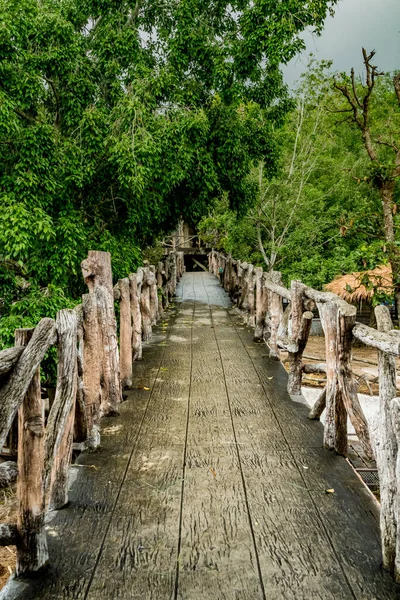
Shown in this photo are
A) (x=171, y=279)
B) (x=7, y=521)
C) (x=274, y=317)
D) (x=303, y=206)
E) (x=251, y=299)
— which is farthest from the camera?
(x=303, y=206)

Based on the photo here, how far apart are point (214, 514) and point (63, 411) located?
3.23 feet

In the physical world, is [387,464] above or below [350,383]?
below

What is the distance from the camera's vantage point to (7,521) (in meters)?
5.77

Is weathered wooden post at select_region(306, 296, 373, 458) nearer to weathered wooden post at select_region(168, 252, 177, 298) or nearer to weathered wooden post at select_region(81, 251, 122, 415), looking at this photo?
weathered wooden post at select_region(81, 251, 122, 415)

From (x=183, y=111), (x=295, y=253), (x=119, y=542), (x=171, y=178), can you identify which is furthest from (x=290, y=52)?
(x=119, y=542)

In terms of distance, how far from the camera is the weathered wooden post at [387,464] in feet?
6.42

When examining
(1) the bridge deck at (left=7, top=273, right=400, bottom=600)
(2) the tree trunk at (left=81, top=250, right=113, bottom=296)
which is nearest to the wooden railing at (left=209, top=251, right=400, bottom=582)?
(1) the bridge deck at (left=7, top=273, right=400, bottom=600)

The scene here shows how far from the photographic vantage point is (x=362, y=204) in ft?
54.0

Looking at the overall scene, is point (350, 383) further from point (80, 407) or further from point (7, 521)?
point (7, 521)

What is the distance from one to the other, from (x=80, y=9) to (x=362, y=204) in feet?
36.5

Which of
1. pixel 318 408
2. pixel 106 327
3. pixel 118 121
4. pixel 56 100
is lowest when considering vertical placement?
pixel 318 408

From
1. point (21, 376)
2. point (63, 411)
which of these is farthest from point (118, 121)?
point (21, 376)

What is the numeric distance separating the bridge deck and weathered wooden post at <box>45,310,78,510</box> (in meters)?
0.13

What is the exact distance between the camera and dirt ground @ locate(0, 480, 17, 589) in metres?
4.71
